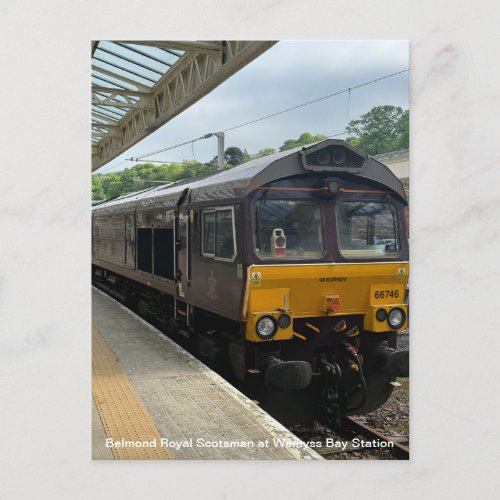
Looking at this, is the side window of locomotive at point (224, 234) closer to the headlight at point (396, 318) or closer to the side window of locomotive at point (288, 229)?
the side window of locomotive at point (288, 229)

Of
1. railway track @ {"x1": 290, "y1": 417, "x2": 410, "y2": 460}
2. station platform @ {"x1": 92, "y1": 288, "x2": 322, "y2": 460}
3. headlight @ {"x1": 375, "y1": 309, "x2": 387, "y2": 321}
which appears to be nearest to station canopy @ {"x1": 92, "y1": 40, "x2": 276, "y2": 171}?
station platform @ {"x1": 92, "y1": 288, "x2": 322, "y2": 460}

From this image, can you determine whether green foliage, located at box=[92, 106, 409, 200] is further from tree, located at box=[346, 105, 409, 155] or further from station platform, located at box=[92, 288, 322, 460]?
station platform, located at box=[92, 288, 322, 460]

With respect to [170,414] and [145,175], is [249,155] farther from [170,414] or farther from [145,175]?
[170,414]

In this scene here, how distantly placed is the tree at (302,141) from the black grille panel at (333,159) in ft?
0.94

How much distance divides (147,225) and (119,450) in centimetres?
469

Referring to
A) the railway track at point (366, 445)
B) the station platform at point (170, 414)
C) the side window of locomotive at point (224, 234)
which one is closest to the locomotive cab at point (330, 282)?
the side window of locomotive at point (224, 234)

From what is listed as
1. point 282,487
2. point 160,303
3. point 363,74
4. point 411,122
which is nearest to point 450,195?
point 411,122

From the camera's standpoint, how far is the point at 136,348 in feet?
23.4

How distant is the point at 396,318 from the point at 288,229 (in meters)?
1.51

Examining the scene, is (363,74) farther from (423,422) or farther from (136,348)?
(136,348)

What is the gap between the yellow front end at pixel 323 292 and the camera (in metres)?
6.16

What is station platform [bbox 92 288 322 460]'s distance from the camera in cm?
488

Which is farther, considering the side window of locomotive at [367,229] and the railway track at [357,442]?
the side window of locomotive at [367,229]

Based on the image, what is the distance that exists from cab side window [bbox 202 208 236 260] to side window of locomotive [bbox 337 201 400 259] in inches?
43.6
